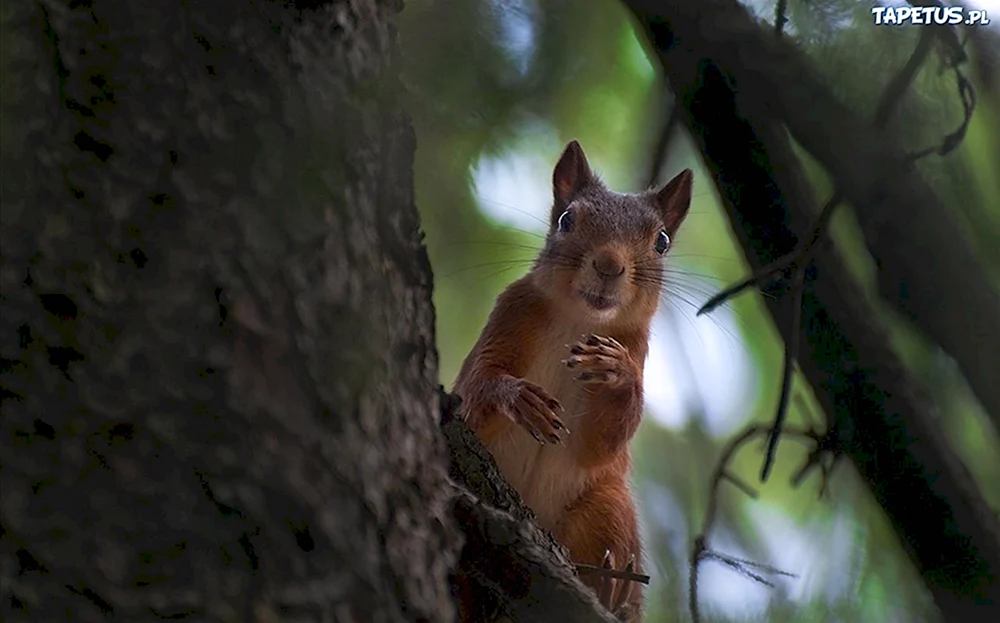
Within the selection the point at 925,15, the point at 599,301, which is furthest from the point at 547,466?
the point at 925,15

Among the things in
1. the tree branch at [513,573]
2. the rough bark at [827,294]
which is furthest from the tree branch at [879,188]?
the tree branch at [513,573]

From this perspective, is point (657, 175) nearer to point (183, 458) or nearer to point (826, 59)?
point (826, 59)

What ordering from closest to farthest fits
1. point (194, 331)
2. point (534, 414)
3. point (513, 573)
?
1. point (194, 331)
2. point (513, 573)
3. point (534, 414)

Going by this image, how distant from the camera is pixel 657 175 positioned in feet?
3.20

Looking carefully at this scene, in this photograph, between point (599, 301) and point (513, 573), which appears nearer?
point (513, 573)

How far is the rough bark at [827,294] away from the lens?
95 centimetres

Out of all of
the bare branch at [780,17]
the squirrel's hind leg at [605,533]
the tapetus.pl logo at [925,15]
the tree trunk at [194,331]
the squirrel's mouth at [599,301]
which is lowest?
the tree trunk at [194,331]

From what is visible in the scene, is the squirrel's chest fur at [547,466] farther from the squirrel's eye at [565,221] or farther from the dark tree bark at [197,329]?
the dark tree bark at [197,329]

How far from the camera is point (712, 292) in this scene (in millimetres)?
969

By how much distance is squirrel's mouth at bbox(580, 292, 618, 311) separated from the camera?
3.14 feet

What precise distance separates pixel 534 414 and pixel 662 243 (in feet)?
0.72

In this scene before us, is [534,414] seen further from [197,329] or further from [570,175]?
[197,329]

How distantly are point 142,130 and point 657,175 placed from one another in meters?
0.60

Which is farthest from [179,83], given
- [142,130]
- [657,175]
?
[657,175]
